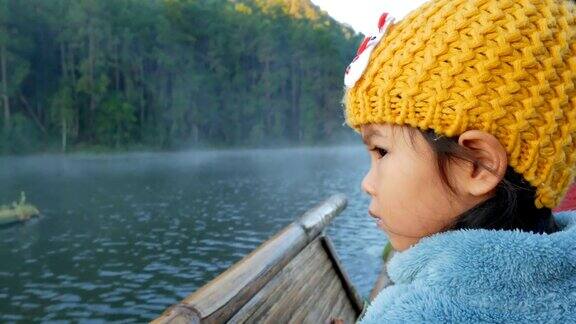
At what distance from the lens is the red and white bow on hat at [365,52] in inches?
52.3

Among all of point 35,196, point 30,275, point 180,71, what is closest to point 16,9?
point 180,71

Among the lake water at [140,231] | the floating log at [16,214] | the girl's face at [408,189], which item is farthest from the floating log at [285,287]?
the floating log at [16,214]

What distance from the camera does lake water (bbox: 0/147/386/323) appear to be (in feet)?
44.9

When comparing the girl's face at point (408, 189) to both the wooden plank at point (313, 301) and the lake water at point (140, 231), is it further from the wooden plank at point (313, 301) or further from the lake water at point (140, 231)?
the lake water at point (140, 231)

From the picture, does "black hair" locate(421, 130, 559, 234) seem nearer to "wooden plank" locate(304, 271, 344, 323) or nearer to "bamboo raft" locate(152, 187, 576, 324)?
"bamboo raft" locate(152, 187, 576, 324)

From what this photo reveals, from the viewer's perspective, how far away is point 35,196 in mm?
27000

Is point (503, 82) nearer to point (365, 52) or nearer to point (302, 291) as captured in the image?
point (365, 52)

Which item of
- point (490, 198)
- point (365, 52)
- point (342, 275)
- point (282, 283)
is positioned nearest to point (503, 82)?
point (490, 198)

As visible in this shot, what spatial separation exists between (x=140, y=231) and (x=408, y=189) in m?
20.4

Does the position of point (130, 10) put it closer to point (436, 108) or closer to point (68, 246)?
point (68, 246)

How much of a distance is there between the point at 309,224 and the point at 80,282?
13055 mm

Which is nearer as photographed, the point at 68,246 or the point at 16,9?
the point at 68,246

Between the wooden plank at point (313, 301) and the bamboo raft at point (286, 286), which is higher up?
the bamboo raft at point (286, 286)

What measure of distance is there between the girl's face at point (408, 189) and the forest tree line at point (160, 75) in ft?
160
